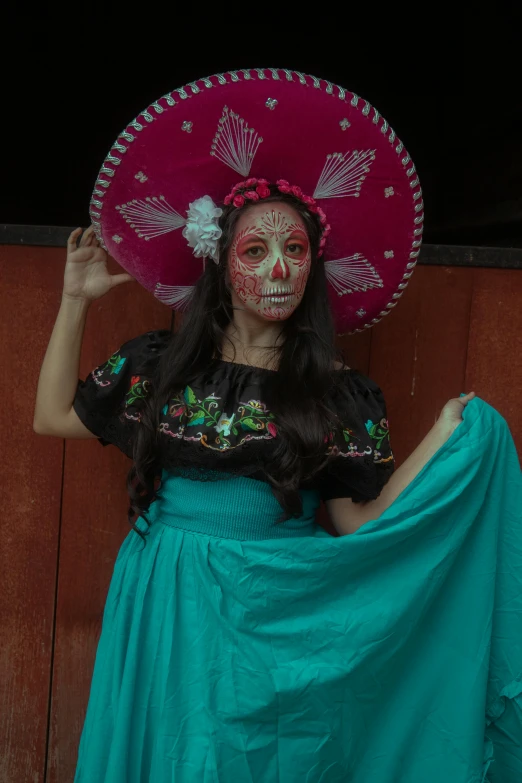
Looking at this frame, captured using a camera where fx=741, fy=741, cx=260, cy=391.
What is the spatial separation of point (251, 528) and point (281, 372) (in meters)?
0.28

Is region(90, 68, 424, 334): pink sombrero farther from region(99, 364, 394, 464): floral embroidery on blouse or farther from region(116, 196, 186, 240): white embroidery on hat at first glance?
region(99, 364, 394, 464): floral embroidery on blouse

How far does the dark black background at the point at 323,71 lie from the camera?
8.31 ft

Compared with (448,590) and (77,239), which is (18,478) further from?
(448,590)

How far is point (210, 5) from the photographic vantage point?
270cm

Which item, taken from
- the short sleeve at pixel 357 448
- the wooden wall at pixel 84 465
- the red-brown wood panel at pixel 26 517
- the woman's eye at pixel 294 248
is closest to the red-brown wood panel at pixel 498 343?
the wooden wall at pixel 84 465

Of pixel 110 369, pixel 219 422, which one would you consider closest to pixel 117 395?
pixel 110 369

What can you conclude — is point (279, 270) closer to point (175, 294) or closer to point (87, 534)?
point (175, 294)

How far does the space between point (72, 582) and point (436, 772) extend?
878mm

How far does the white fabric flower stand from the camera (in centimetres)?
132

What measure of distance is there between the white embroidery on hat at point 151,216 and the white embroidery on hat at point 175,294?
121mm

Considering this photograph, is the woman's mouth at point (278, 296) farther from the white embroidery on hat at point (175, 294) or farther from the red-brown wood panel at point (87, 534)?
the red-brown wood panel at point (87, 534)

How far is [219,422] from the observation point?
49.0 inches

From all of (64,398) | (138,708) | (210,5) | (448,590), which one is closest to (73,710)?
(138,708)

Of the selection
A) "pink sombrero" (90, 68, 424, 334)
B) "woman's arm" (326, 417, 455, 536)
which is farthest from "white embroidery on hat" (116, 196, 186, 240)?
"woman's arm" (326, 417, 455, 536)
